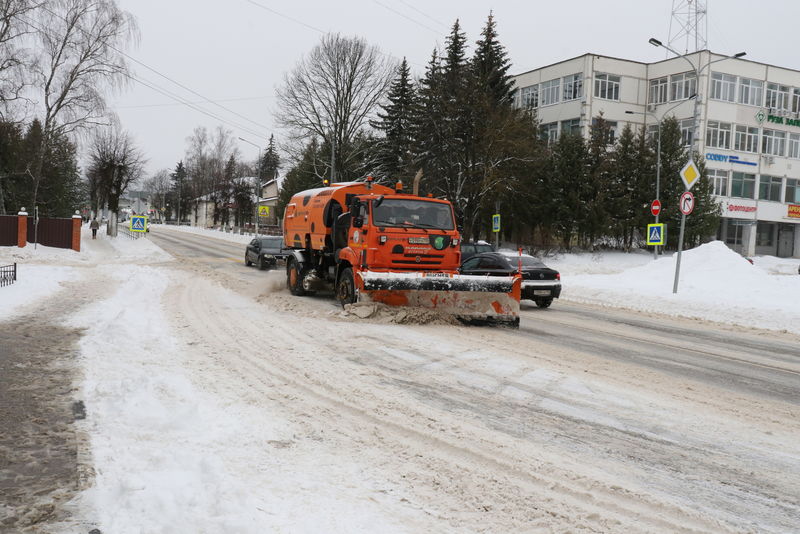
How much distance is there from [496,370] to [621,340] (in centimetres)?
397

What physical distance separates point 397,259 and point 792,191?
53.6m

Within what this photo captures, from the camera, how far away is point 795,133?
52.3 m

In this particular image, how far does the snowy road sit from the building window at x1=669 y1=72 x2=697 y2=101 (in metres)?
43.7

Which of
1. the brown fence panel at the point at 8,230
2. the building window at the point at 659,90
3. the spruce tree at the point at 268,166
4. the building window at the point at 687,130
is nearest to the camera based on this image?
the brown fence panel at the point at 8,230

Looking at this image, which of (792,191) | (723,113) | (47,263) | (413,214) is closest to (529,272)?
(413,214)

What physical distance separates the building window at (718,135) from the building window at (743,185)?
9.07ft

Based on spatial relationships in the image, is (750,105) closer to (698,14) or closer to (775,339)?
(698,14)

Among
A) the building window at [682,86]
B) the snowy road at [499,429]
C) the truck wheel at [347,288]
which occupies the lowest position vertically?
the snowy road at [499,429]

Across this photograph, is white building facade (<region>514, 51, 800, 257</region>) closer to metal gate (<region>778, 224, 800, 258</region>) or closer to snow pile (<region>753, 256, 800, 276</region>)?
metal gate (<region>778, 224, 800, 258</region>)

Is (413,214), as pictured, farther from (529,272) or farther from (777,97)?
(777,97)

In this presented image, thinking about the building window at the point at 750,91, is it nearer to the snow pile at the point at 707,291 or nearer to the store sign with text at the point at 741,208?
the store sign with text at the point at 741,208

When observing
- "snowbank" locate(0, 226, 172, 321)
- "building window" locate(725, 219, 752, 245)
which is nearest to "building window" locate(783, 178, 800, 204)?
"building window" locate(725, 219, 752, 245)

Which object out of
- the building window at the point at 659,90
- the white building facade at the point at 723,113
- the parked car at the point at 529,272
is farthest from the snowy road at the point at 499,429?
the building window at the point at 659,90

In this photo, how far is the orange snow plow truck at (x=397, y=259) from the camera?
11.0m
